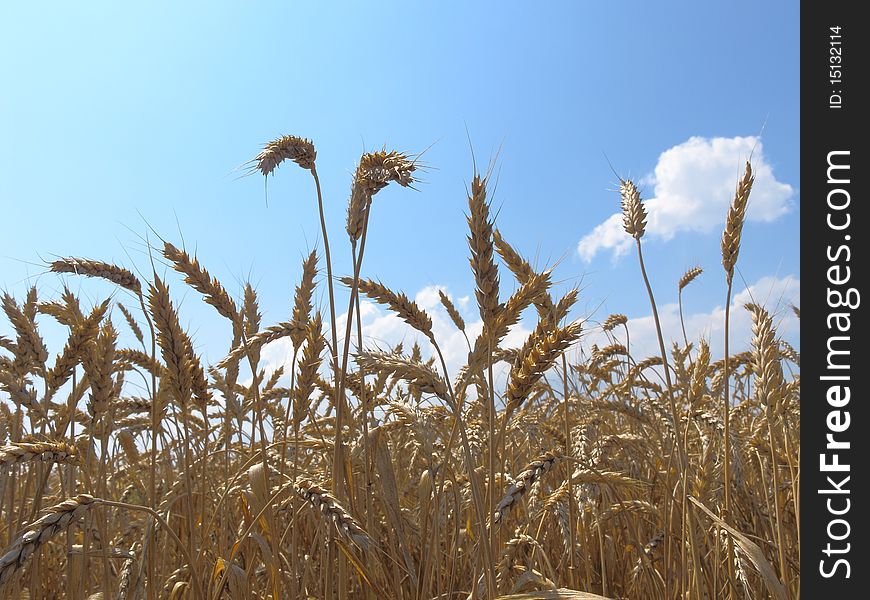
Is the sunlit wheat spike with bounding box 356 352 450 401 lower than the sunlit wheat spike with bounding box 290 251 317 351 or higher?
lower

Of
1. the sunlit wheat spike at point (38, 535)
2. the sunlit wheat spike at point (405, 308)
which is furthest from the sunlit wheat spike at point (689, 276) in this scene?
the sunlit wheat spike at point (38, 535)

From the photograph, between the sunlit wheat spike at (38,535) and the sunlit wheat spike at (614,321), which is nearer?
the sunlit wheat spike at (38,535)

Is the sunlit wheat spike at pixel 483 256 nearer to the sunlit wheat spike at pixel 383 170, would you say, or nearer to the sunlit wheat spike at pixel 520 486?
the sunlit wheat spike at pixel 383 170

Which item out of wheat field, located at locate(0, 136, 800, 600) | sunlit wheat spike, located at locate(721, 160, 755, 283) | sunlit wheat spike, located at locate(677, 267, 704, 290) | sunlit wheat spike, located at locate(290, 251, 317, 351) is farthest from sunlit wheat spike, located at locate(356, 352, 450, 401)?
sunlit wheat spike, located at locate(677, 267, 704, 290)

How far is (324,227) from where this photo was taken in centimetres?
187

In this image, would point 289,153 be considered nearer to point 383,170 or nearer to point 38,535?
point 383,170

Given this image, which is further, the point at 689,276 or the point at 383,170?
the point at 689,276

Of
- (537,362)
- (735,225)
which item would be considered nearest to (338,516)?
(537,362)

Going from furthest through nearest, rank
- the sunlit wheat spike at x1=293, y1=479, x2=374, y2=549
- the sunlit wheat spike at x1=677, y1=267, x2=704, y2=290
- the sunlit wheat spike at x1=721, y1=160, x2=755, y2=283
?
the sunlit wheat spike at x1=677, y1=267, x2=704, y2=290, the sunlit wheat spike at x1=721, y1=160, x2=755, y2=283, the sunlit wheat spike at x1=293, y1=479, x2=374, y2=549

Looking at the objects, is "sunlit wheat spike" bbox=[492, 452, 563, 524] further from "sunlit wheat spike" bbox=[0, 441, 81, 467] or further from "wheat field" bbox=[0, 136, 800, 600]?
"sunlit wheat spike" bbox=[0, 441, 81, 467]

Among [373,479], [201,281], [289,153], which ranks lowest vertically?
[373,479]
